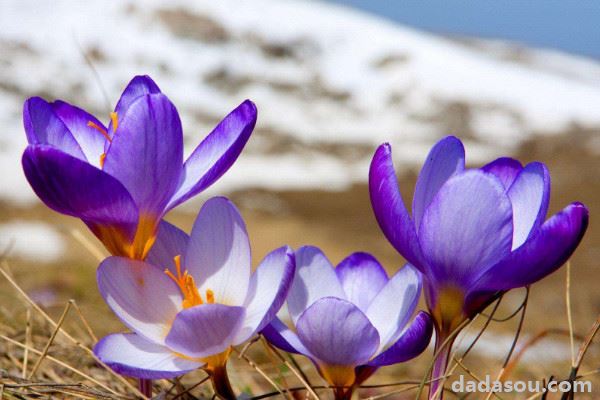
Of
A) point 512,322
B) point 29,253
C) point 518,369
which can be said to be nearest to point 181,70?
point 29,253

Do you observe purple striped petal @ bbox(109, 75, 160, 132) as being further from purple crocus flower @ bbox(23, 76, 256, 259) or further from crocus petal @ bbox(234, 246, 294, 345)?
crocus petal @ bbox(234, 246, 294, 345)

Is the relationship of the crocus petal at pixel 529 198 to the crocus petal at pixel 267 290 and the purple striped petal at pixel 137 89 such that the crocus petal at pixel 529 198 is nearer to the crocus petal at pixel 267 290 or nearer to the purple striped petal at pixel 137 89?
the crocus petal at pixel 267 290

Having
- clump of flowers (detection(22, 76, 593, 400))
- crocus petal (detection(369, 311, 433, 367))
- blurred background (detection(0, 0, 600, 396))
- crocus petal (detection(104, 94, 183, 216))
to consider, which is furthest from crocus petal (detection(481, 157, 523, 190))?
blurred background (detection(0, 0, 600, 396))

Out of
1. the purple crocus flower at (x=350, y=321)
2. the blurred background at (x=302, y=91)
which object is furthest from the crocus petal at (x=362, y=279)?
the blurred background at (x=302, y=91)

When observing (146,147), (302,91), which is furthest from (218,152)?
(302,91)

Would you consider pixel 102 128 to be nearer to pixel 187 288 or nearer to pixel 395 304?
pixel 187 288

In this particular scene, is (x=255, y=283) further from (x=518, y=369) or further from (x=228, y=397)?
(x=518, y=369)
